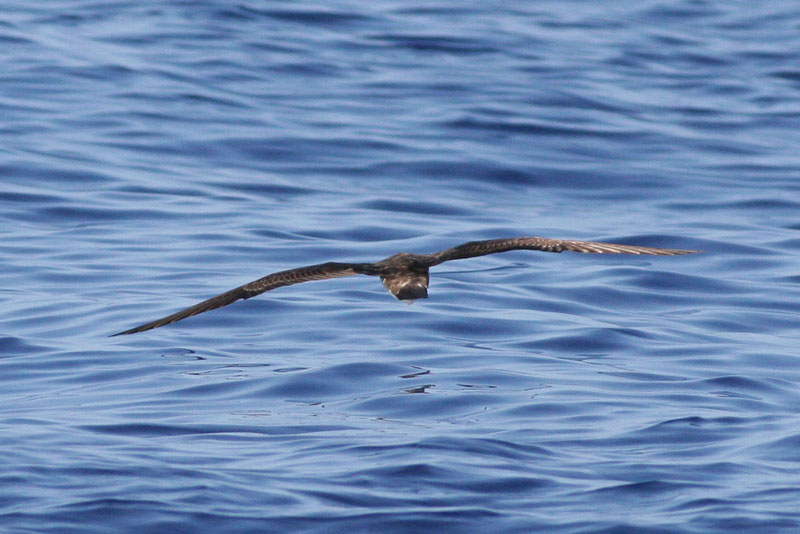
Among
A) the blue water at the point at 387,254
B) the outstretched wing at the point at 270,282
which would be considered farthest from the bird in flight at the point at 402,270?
the blue water at the point at 387,254

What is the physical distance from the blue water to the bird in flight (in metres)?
0.94

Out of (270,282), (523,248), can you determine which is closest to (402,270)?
(523,248)

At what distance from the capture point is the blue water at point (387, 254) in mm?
8234

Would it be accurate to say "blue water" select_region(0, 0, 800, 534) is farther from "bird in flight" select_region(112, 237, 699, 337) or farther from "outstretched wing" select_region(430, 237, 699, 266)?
"outstretched wing" select_region(430, 237, 699, 266)

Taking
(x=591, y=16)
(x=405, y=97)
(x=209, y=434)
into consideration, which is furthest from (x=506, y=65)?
(x=209, y=434)

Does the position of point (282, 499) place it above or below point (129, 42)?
below

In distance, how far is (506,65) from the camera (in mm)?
23266

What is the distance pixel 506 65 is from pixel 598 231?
8.27 meters

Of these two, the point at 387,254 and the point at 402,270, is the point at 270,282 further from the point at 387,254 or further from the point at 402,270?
the point at 387,254

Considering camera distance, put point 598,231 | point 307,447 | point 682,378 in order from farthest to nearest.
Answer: point 598,231, point 682,378, point 307,447

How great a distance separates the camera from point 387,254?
1414cm

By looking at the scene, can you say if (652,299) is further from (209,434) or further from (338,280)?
(209,434)

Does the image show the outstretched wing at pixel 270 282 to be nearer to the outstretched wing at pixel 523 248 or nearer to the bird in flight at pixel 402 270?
the bird in flight at pixel 402 270

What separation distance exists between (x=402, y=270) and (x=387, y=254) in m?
4.73
